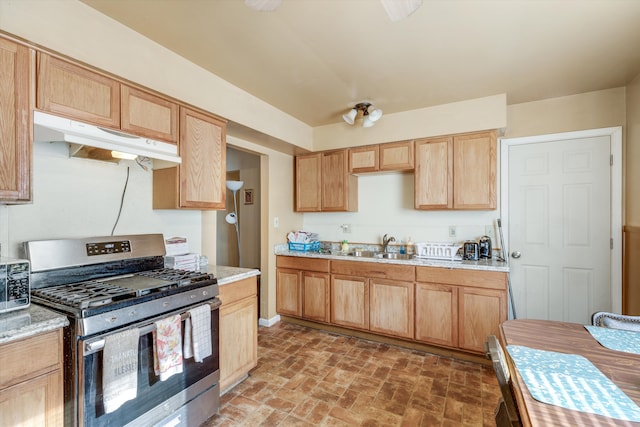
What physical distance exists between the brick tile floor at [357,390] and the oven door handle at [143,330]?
0.78 meters

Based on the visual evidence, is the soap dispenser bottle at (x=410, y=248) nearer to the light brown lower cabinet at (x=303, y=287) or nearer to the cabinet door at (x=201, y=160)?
the light brown lower cabinet at (x=303, y=287)

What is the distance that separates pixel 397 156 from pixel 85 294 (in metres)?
2.92

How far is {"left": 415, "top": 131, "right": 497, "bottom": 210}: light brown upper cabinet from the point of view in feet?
9.34

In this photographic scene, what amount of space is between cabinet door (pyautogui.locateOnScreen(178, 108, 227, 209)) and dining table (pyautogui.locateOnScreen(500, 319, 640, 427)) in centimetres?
212

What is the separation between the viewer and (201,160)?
227 centimetres

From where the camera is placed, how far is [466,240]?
319 centimetres

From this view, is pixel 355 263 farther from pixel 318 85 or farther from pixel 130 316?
pixel 130 316

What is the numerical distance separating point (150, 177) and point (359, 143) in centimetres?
224

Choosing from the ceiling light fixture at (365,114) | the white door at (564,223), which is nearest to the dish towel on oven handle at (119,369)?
the ceiling light fixture at (365,114)

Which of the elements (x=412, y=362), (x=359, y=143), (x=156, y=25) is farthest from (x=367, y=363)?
(x=156, y=25)

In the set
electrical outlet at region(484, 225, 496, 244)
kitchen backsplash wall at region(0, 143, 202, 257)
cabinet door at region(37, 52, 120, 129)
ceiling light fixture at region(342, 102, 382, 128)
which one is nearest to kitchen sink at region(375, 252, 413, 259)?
electrical outlet at region(484, 225, 496, 244)

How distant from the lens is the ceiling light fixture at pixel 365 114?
297cm

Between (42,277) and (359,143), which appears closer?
(42,277)

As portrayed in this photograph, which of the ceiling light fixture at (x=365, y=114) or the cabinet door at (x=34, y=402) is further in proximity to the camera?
the ceiling light fixture at (x=365, y=114)
